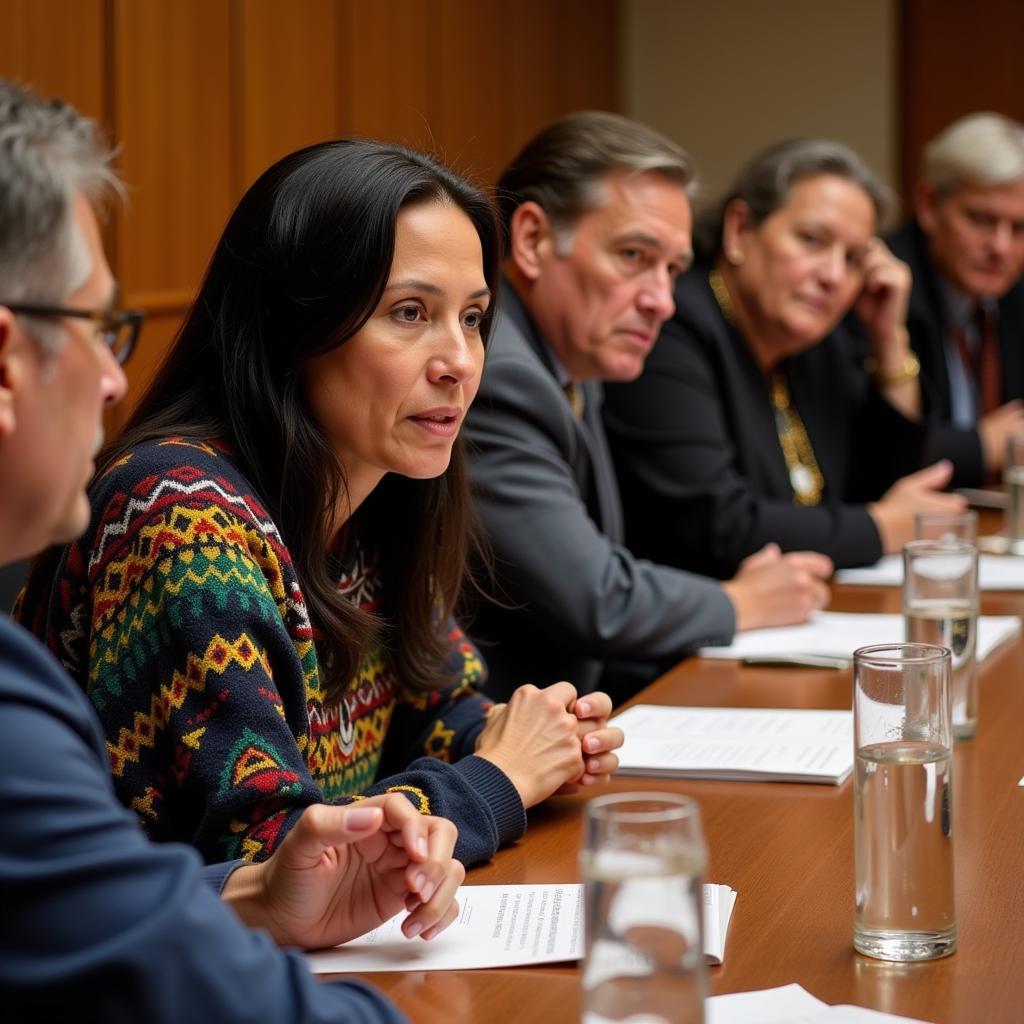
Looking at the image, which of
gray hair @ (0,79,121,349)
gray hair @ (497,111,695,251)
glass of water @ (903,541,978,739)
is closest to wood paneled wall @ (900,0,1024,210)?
gray hair @ (497,111,695,251)

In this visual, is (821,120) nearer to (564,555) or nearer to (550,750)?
(564,555)

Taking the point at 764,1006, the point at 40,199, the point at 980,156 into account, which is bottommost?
the point at 764,1006

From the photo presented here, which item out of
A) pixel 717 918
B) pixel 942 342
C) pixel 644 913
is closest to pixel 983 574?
pixel 942 342

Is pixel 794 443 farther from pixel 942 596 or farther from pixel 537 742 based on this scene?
pixel 537 742

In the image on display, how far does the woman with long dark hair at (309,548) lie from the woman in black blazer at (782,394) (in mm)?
1189

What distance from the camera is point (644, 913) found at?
0.83 meters

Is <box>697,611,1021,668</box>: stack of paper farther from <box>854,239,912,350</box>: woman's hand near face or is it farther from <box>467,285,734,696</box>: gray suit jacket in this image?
<box>854,239,912,350</box>: woman's hand near face

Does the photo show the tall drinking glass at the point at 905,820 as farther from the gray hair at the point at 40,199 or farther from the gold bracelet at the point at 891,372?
the gold bracelet at the point at 891,372

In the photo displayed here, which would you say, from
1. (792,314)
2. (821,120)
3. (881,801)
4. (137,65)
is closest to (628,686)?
(792,314)

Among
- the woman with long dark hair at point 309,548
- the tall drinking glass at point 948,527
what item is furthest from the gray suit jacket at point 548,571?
the woman with long dark hair at point 309,548

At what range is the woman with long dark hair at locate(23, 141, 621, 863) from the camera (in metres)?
1.30

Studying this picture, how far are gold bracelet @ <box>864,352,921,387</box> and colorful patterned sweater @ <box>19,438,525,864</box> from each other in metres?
2.38

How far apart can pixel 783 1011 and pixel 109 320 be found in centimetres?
62

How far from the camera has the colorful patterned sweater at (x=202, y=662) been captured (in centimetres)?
128
